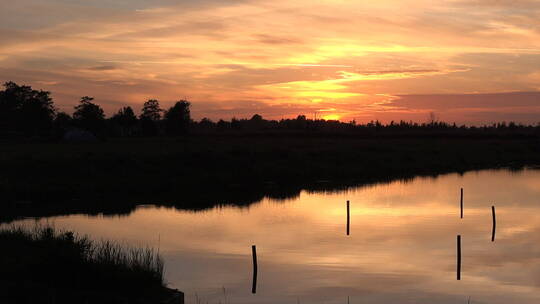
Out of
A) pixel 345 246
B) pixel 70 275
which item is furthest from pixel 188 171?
pixel 70 275

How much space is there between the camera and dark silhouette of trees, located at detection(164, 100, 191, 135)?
15438 centimetres

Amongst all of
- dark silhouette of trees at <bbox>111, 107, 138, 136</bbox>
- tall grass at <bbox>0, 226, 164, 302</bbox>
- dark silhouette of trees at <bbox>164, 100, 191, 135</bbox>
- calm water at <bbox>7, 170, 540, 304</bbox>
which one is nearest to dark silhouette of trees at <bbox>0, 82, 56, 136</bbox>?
dark silhouette of trees at <bbox>111, 107, 138, 136</bbox>

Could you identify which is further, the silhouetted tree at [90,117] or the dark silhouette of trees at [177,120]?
the dark silhouette of trees at [177,120]

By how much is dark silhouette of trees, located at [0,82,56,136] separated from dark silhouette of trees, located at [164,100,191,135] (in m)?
28.9

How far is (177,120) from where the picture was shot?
155 metres

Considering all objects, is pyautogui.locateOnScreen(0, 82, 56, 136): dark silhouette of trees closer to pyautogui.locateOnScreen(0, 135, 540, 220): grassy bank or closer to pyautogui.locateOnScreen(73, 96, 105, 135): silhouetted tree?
pyautogui.locateOnScreen(73, 96, 105, 135): silhouetted tree

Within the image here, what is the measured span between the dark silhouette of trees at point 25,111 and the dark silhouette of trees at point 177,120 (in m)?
28.9

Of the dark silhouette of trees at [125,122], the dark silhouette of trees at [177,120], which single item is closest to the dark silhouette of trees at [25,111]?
the dark silhouette of trees at [125,122]

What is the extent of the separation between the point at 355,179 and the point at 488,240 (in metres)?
37.0

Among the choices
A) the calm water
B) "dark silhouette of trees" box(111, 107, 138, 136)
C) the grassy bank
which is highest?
"dark silhouette of trees" box(111, 107, 138, 136)

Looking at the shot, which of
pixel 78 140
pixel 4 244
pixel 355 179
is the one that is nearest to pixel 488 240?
pixel 4 244

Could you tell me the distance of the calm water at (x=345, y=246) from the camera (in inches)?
958

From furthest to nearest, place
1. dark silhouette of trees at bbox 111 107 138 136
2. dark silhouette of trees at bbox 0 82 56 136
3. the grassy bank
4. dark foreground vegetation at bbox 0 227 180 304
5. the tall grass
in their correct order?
dark silhouette of trees at bbox 111 107 138 136
dark silhouette of trees at bbox 0 82 56 136
the grassy bank
the tall grass
dark foreground vegetation at bbox 0 227 180 304

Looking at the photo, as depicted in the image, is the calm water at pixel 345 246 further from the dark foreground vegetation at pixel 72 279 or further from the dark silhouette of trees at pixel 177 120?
the dark silhouette of trees at pixel 177 120
